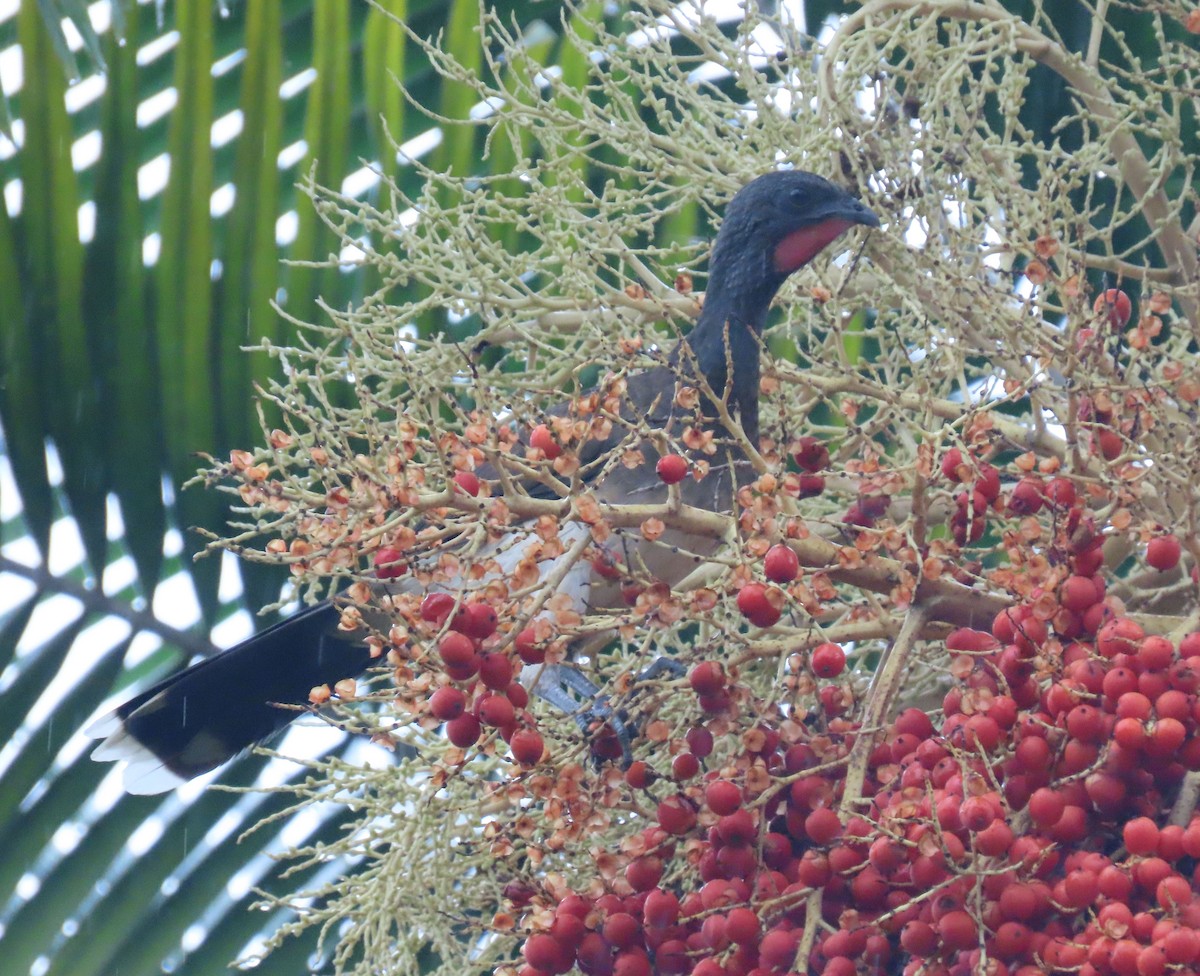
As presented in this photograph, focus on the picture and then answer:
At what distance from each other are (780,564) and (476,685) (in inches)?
9.1

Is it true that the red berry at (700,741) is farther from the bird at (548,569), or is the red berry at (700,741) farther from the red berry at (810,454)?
the bird at (548,569)

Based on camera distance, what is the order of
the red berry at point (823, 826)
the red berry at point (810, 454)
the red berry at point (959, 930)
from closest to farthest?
the red berry at point (959, 930), the red berry at point (823, 826), the red berry at point (810, 454)

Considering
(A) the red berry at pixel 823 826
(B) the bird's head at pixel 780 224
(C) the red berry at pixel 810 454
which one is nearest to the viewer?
(A) the red berry at pixel 823 826

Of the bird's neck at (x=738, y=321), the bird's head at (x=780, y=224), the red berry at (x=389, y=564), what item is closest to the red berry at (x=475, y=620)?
the red berry at (x=389, y=564)

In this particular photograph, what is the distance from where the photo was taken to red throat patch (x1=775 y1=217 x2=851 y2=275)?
172cm

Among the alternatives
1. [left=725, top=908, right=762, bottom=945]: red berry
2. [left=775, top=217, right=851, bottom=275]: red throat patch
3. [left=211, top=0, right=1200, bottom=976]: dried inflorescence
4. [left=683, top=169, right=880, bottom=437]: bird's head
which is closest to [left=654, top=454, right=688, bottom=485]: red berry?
[left=211, top=0, right=1200, bottom=976]: dried inflorescence

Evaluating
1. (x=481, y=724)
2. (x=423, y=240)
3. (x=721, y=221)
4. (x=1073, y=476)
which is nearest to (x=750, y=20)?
(x=721, y=221)

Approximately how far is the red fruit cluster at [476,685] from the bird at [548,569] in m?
0.58

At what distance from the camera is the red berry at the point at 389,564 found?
1.15 meters

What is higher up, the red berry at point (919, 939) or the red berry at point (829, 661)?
the red berry at point (829, 661)

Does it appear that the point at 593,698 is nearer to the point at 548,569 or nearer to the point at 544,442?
the point at 544,442

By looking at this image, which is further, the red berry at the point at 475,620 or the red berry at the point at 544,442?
the red berry at the point at 544,442

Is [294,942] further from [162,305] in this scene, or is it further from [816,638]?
[816,638]

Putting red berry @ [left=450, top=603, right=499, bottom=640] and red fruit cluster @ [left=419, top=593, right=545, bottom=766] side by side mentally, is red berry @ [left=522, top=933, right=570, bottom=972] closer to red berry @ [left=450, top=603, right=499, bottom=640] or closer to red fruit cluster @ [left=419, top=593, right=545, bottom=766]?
red fruit cluster @ [left=419, top=593, right=545, bottom=766]
